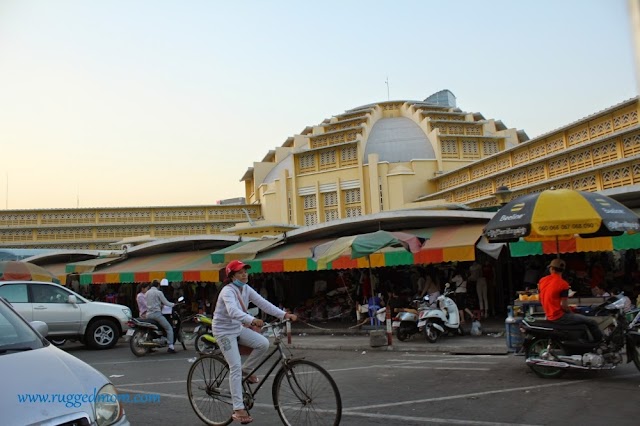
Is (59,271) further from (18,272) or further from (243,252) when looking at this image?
(243,252)

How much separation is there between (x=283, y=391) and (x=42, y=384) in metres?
2.34

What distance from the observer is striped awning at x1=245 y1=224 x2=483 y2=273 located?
48.2 ft

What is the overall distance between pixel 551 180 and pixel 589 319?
18.0 metres

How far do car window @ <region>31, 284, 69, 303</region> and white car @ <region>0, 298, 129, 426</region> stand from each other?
33.1ft

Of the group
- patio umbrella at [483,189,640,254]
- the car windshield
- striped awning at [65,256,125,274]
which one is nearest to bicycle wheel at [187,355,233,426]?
the car windshield

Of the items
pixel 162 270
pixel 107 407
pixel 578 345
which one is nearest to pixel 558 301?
pixel 578 345

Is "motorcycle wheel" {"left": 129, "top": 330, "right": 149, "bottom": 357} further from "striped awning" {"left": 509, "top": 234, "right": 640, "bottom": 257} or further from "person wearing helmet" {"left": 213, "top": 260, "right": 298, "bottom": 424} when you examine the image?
"striped awning" {"left": 509, "top": 234, "right": 640, "bottom": 257}

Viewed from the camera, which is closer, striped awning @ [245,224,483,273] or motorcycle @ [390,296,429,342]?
motorcycle @ [390,296,429,342]

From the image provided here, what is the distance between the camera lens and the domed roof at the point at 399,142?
4362cm

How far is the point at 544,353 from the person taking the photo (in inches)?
316

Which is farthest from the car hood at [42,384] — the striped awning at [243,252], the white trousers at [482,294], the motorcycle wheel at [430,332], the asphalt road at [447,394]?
the striped awning at [243,252]

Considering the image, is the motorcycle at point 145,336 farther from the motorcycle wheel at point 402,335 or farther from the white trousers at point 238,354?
the white trousers at point 238,354

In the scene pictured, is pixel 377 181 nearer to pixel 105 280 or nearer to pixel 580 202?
pixel 105 280

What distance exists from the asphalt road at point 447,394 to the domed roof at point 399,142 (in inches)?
1329
